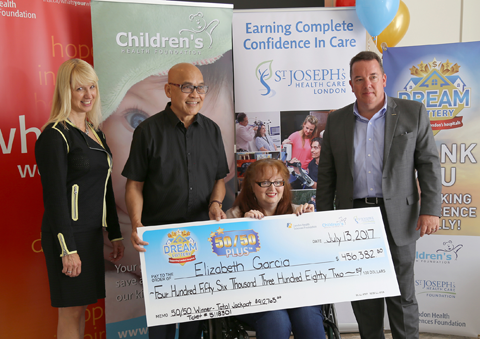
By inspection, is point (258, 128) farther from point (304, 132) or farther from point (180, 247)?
point (180, 247)

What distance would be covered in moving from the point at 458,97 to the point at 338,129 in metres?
1.25

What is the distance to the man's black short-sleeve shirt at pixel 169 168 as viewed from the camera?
6.99ft

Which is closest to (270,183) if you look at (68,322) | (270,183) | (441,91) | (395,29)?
(270,183)

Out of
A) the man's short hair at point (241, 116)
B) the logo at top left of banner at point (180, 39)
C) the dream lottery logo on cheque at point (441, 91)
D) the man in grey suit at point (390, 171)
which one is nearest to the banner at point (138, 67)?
the logo at top left of banner at point (180, 39)

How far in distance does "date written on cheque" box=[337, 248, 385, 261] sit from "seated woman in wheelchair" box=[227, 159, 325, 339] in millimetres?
283

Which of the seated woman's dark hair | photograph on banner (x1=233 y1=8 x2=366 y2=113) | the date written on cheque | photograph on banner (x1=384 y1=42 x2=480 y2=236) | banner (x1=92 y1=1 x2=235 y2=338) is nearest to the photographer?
the date written on cheque

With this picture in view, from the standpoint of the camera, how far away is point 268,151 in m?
3.10

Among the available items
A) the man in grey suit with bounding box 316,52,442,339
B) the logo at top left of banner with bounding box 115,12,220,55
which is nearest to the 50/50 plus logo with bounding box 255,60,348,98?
the logo at top left of banner with bounding box 115,12,220,55

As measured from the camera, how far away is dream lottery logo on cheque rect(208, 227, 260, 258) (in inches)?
72.6

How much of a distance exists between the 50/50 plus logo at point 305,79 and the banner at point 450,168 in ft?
1.30

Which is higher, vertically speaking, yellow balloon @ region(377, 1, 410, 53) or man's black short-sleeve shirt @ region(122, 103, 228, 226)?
yellow balloon @ region(377, 1, 410, 53)

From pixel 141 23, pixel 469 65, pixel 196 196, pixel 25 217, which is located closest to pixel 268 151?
pixel 196 196

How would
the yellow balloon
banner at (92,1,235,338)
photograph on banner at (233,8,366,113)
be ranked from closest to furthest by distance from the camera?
1. banner at (92,1,235,338)
2. photograph on banner at (233,8,366,113)
3. the yellow balloon

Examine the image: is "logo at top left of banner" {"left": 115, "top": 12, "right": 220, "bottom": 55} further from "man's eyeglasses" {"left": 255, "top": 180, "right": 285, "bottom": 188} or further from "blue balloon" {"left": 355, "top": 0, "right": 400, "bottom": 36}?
"man's eyeglasses" {"left": 255, "top": 180, "right": 285, "bottom": 188}
